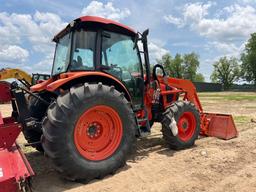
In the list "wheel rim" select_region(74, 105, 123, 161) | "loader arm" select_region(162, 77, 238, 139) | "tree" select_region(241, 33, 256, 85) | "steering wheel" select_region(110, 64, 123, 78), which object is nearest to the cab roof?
"steering wheel" select_region(110, 64, 123, 78)

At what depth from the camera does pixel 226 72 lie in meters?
78.8

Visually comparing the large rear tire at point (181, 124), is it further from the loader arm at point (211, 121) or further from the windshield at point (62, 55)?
the windshield at point (62, 55)

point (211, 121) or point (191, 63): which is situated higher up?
point (191, 63)

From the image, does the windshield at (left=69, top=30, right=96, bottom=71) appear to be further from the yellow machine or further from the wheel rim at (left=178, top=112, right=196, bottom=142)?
the wheel rim at (left=178, top=112, right=196, bottom=142)

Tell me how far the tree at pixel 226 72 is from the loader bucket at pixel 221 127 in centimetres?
7122

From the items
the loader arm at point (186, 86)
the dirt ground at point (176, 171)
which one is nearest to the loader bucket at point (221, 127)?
the dirt ground at point (176, 171)

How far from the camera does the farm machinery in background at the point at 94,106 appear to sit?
4559mm

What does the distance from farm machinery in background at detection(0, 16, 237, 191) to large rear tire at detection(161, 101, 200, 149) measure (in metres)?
0.02

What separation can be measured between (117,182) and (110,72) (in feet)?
6.46

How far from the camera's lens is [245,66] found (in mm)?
66750

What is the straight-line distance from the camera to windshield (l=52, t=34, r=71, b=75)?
5574mm

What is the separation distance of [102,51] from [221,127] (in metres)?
3.75

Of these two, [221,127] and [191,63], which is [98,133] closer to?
[221,127]

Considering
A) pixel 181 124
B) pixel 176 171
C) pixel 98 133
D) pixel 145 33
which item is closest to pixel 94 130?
pixel 98 133
